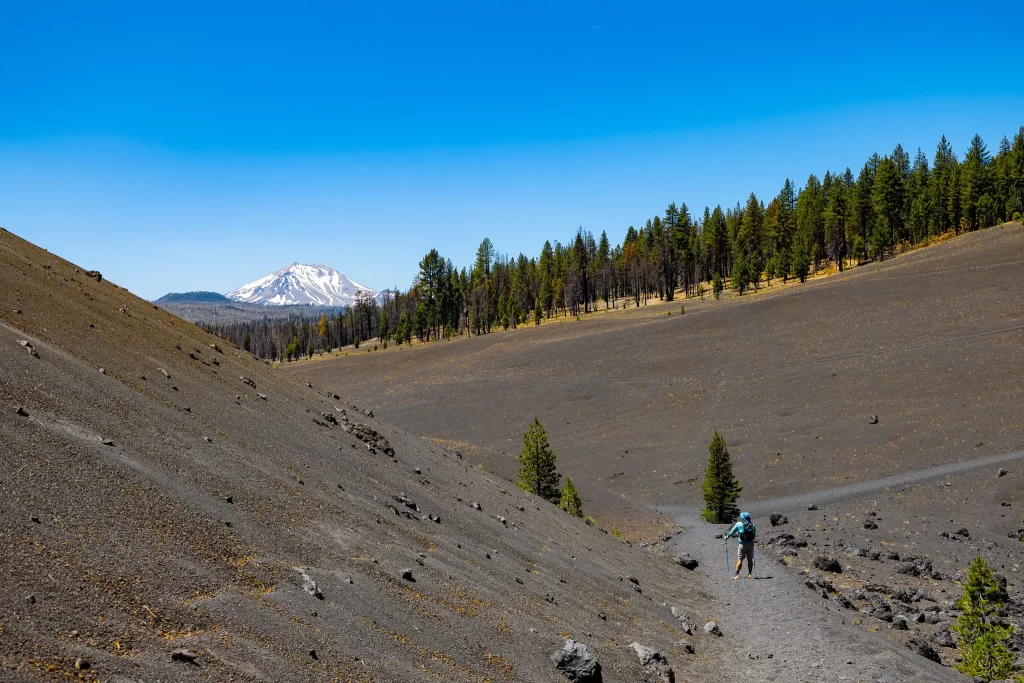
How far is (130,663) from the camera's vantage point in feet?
22.7

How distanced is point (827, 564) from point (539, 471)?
12.9m

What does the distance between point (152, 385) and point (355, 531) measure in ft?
24.8

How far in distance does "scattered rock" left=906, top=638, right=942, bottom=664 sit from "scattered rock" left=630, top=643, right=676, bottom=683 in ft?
25.8

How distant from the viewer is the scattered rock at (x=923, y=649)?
53.3 ft

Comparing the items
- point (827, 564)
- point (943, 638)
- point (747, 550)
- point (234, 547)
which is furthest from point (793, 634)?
point (234, 547)

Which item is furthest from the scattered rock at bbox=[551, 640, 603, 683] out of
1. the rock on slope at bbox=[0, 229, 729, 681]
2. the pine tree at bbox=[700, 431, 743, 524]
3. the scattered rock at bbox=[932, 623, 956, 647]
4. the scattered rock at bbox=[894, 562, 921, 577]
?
the pine tree at bbox=[700, 431, 743, 524]

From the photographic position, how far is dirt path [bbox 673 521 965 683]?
12.6m

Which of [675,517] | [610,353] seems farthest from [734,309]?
[675,517]

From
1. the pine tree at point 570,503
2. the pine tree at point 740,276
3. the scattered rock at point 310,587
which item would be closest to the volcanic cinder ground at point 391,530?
the scattered rock at point 310,587

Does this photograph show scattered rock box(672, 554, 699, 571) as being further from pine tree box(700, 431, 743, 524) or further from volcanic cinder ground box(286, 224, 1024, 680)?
pine tree box(700, 431, 743, 524)

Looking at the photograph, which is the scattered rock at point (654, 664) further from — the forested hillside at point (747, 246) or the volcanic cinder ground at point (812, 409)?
the forested hillside at point (747, 246)

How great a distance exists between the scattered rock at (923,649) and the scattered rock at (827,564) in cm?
768

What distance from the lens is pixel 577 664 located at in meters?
10.8

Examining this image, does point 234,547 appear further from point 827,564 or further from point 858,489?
point 858,489
